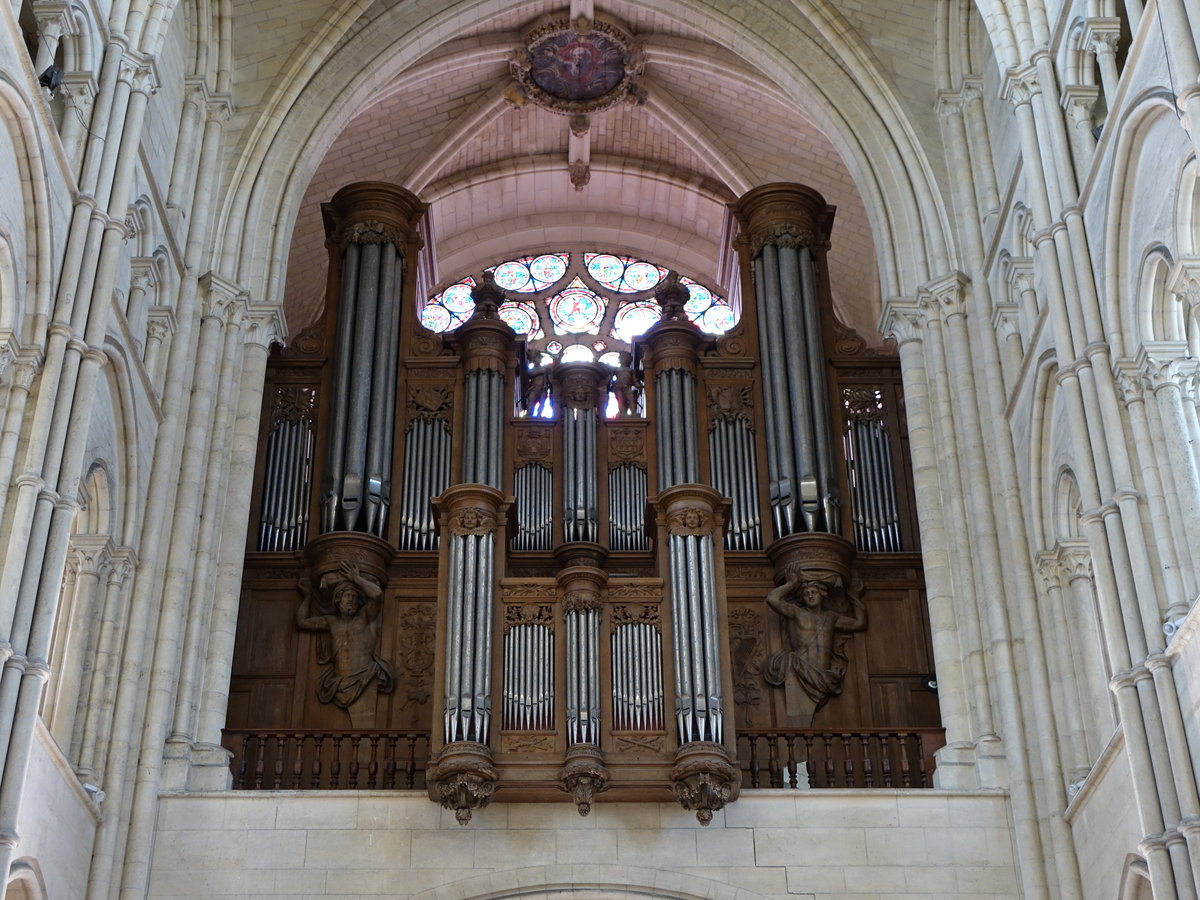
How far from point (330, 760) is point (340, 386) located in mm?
4821

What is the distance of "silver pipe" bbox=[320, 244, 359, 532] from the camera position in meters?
17.7

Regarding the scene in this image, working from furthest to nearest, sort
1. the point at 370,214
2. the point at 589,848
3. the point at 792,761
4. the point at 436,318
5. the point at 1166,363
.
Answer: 1. the point at 436,318
2. the point at 370,214
3. the point at 792,761
4. the point at 589,848
5. the point at 1166,363

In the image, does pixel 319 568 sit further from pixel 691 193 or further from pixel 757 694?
pixel 691 193

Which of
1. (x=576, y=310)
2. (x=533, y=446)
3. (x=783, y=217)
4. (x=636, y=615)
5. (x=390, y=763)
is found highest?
(x=576, y=310)

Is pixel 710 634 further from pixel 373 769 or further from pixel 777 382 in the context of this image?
pixel 777 382

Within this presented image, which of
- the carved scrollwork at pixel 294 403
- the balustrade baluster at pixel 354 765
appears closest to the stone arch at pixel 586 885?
the balustrade baluster at pixel 354 765

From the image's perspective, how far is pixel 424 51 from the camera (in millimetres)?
20000

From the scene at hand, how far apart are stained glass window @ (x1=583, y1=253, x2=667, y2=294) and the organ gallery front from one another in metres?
3.44

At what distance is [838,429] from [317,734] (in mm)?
6714

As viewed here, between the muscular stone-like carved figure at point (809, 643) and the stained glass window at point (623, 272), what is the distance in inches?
342

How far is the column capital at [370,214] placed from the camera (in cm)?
2028

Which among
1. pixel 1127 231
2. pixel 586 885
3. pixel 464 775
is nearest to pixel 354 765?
pixel 464 775

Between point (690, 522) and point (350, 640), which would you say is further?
point (350, 640)

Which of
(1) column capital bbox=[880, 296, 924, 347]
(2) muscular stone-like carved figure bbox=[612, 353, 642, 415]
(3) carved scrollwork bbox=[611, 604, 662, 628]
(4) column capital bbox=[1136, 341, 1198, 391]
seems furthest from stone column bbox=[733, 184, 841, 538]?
(4) column capital bbox=[1136, 341, 1198, 391]
